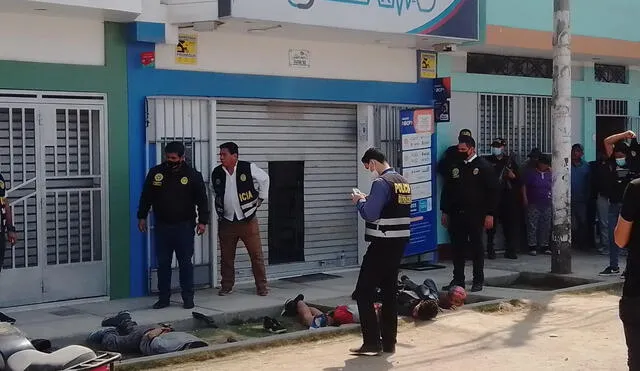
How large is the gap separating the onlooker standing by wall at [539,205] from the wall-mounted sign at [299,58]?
4459mm

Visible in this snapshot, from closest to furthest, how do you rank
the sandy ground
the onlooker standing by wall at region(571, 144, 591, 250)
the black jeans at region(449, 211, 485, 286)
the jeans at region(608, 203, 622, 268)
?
the sandy ground, the black jeans at region(449, 211, 485, 286), the jeans at region(608, 203, 622, 268), the onlooker standing by wall at region(571, 144, 591, 250)

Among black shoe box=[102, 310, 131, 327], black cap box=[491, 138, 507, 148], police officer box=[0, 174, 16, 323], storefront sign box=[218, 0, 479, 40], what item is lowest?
black shoe box=[102, 310, 131, 327]

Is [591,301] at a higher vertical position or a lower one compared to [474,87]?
lower

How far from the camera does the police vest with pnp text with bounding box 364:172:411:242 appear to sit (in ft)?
25.2

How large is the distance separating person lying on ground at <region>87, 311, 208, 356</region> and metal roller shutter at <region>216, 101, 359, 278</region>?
3467 mm

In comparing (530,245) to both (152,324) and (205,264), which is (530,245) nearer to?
(205,264)

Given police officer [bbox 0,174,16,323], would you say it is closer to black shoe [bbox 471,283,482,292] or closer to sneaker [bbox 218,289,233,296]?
sneaker [bbox 218,289,233,296]

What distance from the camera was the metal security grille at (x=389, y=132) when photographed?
13.0 metres

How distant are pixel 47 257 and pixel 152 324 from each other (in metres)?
1.79

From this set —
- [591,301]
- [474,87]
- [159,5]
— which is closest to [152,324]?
[159,5]

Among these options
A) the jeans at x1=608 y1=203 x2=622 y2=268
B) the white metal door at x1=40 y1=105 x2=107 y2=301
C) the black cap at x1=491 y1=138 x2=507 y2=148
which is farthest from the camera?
the black cap at x1=491 y1=138 x2=507 y2=148

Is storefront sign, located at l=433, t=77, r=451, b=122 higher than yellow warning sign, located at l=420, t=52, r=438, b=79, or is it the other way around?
yellow warning sign, located at l=420, t=52, r=438, b=79

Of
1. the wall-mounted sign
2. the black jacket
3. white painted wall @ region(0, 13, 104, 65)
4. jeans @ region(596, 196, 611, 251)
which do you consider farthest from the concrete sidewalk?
the wall-mounted sign

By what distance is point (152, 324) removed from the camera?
8.98m
